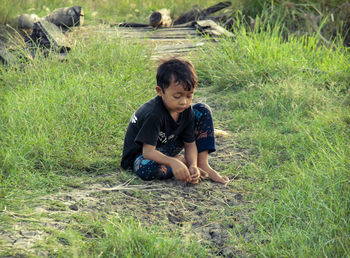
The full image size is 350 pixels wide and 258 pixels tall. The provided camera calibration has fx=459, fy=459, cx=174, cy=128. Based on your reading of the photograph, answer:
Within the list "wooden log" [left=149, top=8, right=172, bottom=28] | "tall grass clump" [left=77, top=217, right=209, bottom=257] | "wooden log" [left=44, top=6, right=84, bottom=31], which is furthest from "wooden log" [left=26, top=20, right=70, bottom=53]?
"tall grass clump" [left=77, top=217, right=209, bottom=257]

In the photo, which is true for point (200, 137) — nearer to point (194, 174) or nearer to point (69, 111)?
point (194, 174)

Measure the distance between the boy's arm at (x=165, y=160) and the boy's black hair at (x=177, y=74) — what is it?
0.43m

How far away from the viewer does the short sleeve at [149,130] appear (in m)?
3.16

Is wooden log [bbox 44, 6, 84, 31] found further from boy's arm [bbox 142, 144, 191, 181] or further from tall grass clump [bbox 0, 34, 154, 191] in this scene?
boy's arm [bbox 142, 144, 191, 181]

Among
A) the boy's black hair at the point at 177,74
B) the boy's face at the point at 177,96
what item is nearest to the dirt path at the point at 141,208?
the boy's face at the point at 177,96

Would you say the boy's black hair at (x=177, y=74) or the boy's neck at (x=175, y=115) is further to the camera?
the boy's neck at (x=175, y=115)

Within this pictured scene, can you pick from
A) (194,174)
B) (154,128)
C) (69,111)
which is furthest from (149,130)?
(69,111)

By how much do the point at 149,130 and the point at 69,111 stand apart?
1198mm

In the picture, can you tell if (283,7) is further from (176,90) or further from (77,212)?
(77,212)

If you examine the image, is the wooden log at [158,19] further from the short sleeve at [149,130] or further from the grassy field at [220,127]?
the short sleeve at [149,130]

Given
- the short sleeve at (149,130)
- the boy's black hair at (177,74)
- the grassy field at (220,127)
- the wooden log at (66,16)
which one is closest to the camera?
the grassy field at (220,127)

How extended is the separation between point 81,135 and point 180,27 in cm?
499

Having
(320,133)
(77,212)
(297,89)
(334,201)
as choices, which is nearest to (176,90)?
(77,212)

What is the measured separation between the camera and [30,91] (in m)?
4.29
